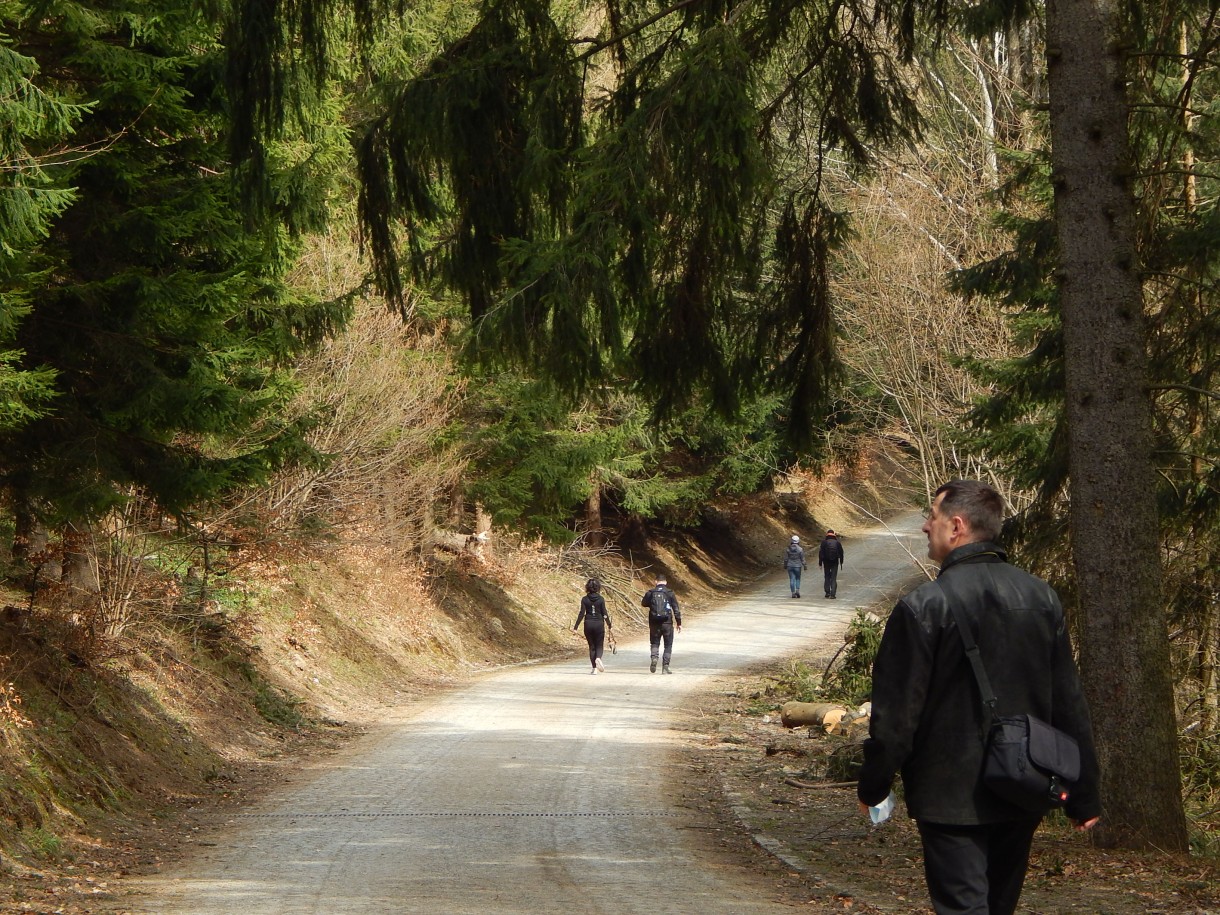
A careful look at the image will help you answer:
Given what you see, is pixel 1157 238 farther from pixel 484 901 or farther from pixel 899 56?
pixel 484 901

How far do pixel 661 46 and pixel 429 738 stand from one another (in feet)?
30.8

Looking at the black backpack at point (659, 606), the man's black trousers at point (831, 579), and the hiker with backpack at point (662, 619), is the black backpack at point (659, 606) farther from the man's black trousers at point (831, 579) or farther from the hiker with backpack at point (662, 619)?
the man's black trousers at point (831, 579)

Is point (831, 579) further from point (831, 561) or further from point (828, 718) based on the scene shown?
point (828, 718)

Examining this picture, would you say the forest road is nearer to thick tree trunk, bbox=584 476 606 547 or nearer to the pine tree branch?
the pine tree branch

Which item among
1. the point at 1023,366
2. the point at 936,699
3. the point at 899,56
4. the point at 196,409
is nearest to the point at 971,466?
the point at 1023,366

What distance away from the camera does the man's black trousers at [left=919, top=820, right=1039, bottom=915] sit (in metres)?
4.12

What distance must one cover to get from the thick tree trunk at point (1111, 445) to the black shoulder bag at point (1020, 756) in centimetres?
449

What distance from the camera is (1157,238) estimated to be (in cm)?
1054

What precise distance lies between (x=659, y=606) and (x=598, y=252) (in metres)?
16.5

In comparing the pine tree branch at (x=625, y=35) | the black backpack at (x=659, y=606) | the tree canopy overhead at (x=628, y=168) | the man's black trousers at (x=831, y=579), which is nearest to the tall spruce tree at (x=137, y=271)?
the tree canopy overhead at (x=628, y=168)

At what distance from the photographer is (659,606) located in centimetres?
2378

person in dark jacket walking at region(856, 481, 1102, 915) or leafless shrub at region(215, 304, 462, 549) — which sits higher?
leafless shrub at region(215, 304, 462, 549)

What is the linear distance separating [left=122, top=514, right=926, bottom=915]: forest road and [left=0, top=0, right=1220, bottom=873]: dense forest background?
7.60ft

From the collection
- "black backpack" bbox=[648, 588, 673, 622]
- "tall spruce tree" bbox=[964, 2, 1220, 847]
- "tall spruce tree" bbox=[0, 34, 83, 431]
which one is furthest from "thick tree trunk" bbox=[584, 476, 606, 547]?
"tall spruce tree" bbox=[0, 34, 83, 431]
